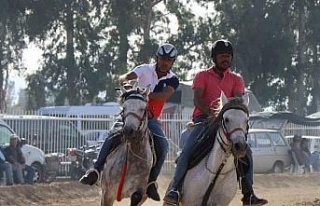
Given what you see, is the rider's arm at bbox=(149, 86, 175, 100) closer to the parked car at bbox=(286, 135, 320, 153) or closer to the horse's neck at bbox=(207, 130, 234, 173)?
the horse's neck at bbox=(207, 130, 234, 173)

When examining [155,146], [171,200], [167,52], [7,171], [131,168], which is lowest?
[7,171]

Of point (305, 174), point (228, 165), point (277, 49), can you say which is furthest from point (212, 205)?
point (277, 49)

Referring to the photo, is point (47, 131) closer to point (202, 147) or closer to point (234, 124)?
point (202, 147)

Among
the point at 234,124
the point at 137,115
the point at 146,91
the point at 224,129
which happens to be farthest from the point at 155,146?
the point at 234,124

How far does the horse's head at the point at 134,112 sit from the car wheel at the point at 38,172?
14293 mm

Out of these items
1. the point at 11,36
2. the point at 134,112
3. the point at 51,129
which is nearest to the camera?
the point at 134,112

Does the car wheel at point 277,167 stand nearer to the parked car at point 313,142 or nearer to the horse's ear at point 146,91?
the parked car at point 313,142

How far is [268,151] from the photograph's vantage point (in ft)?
109

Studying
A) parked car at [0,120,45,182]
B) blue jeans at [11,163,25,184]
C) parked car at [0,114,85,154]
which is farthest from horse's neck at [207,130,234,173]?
parked car at [0,114,85,154]

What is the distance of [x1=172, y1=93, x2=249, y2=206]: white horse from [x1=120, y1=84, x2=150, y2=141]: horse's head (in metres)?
0.94

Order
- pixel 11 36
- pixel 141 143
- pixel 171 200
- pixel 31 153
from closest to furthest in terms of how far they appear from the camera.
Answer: pixel 171 200 → pixel 141 143 → pixel 31 153 → pixel 11 36

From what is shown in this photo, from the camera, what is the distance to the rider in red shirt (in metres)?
11.4

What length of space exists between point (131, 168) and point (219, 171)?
1.65m

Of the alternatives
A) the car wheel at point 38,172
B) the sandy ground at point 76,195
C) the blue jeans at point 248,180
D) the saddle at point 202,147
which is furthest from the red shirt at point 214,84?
the car wheel at point 38,172
